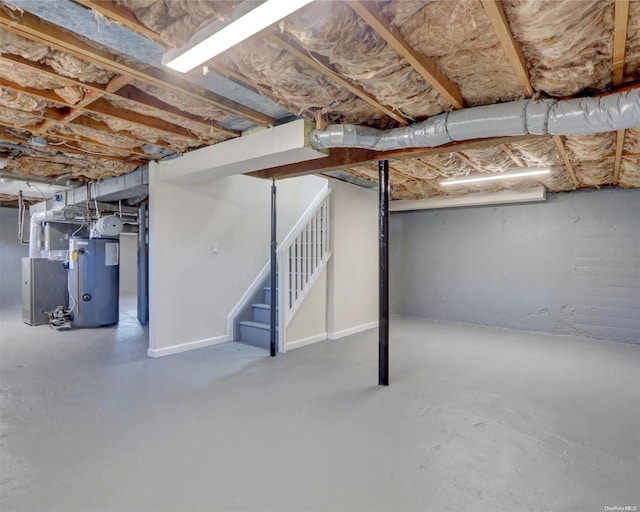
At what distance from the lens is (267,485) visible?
1935 mm

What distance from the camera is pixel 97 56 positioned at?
209 cm

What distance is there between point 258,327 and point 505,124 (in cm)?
364

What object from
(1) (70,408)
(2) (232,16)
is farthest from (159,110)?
(1) (70,408)

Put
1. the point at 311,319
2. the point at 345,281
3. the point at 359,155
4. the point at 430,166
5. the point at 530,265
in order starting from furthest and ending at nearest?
the point at 530,265 → the point at 345,281 → the point at 311,319 → the point at 430,166 → the point at 359,155

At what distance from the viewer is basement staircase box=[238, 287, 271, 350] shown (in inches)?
187

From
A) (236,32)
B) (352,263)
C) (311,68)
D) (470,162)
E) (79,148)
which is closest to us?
(236,32)

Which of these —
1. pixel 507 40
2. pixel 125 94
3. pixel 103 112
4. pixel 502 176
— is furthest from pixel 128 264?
pixel 507 40

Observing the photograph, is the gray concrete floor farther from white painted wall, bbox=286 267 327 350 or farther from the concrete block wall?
the concrete block wall

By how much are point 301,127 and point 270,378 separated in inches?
92.0

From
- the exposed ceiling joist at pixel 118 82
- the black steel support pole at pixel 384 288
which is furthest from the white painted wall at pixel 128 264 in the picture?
the black steel support pole at pixel 384 288

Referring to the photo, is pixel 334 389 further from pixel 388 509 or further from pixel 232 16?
pixel 232 16

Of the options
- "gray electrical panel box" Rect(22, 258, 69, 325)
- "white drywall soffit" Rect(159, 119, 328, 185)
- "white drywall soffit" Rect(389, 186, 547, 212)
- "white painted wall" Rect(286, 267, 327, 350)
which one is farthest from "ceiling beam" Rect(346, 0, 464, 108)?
"gray electrical panel box" Rect(22, 258, 69, 325)

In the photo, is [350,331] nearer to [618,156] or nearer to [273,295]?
[273,295]

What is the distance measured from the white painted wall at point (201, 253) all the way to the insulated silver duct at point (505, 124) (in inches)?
88.7
